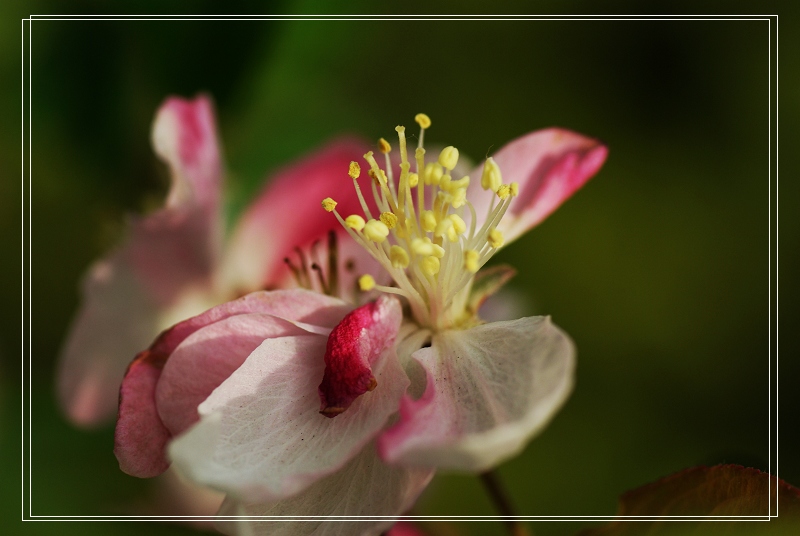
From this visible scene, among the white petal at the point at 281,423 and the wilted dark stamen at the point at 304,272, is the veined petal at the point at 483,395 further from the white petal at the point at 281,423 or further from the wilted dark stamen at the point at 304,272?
the wilted dark stamen at the point at 304,272

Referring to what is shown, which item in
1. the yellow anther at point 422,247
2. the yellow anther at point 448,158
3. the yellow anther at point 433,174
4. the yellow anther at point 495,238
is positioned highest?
the yellow anther at point 448,158

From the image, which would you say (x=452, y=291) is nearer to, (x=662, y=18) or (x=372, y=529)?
(x=372, y=529)

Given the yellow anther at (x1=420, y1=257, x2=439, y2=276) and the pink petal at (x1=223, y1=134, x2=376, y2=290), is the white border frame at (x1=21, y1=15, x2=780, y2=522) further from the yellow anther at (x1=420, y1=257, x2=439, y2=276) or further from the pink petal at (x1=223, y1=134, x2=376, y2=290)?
the yellow anther at (x1=420, y1=257, x2=439, y2=276)

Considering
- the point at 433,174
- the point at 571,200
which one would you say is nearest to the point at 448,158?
the point at 433,174

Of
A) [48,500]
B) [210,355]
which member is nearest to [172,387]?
[210,355]

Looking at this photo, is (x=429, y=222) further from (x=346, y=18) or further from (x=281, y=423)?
(x=346, y=18)

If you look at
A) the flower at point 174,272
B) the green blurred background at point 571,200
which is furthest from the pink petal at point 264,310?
the green blurred background at point 571,200
